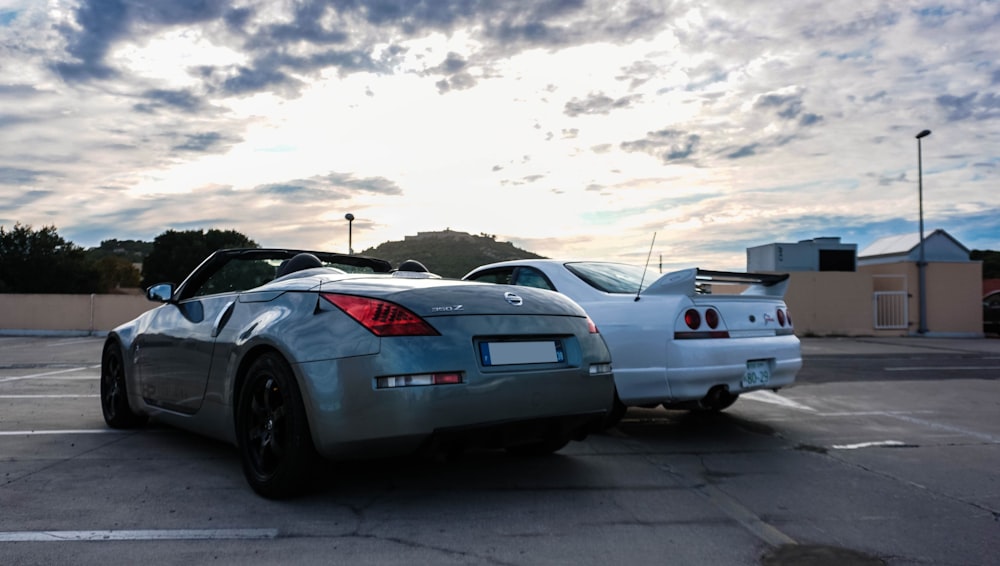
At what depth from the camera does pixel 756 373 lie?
18.6 feet

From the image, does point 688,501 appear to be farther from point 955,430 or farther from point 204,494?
point 955,430

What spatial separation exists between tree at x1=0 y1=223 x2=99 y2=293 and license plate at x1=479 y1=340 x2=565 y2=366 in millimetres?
60588

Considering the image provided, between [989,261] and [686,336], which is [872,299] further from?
[989,261]

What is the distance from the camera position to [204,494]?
4.02 metres

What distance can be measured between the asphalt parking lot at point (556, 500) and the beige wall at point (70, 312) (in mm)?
24246

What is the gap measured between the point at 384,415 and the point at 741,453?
292 centimetres

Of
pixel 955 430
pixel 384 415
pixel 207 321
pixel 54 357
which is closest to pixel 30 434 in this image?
pixel 207 321

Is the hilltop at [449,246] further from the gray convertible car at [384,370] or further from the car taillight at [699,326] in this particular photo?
the gray convertible car at [384,370]

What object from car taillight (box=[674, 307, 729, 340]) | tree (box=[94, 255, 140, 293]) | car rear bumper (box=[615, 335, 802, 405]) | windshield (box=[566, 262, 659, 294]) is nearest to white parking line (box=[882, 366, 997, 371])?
windshield (box=[566, 262, 659, 294])

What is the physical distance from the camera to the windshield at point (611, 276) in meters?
6.11

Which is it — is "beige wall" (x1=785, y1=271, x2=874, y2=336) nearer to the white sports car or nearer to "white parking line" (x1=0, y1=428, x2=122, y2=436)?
the white sports car

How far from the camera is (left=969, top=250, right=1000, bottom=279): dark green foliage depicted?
52.1m

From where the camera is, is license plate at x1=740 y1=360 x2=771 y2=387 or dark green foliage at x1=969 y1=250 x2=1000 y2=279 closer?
license plate at x1=740 y1=360 x2=771 y2=387

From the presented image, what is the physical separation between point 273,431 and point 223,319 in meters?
0.95
